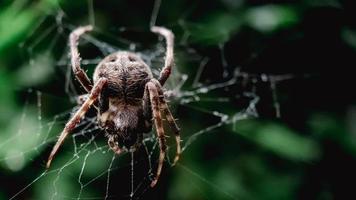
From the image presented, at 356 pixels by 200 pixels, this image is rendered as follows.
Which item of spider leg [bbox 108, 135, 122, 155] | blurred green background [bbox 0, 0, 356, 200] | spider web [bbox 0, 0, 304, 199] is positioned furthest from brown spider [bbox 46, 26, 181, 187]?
blurred green background [bbox 0, 0, 356, 200]

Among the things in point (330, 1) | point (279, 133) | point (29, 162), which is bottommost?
point (279, 133)

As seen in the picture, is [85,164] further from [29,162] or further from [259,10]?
[259,10]

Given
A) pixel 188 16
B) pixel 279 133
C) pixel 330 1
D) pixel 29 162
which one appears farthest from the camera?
pixel 188 16

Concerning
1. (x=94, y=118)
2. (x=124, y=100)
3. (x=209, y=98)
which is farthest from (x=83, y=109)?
(x=209, y=98)

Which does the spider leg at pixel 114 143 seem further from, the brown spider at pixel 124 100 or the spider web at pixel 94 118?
the spider web at pixel 94 118

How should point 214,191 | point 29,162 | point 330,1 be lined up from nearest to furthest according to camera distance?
1. point 29,162
2. point 214,191
3. point 330,1

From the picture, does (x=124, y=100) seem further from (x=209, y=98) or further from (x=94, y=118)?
(x=209, y=98)

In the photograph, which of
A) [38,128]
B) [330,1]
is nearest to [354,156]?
[330,1]
